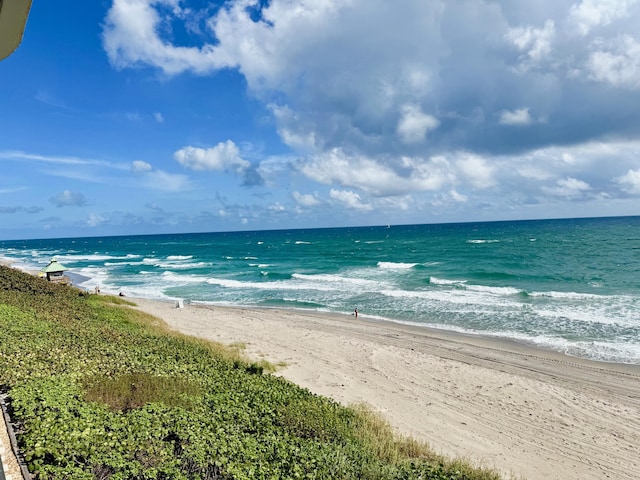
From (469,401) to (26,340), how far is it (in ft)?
46.3

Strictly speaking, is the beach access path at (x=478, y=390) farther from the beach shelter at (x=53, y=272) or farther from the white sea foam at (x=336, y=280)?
the white sea foam at (x=336, y=280)

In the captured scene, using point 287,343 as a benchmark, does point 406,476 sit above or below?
above

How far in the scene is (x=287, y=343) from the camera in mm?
22328

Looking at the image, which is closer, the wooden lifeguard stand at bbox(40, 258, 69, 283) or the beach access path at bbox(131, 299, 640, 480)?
the beach access path at bbox(131, 299, 640, 480)

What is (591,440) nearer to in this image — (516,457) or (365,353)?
(516,457)

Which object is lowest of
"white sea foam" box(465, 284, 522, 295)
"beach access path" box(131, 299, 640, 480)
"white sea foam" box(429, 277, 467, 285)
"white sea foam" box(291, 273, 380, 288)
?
"beach access path" box(131, 299, 640, 480)

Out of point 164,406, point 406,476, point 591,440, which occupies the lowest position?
point 591,440

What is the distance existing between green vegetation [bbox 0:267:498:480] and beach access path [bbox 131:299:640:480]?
10.2 feet

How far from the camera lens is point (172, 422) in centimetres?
810

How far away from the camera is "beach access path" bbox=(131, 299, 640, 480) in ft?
37.3

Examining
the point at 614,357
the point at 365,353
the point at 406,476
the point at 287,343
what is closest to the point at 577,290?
the point at 614,357

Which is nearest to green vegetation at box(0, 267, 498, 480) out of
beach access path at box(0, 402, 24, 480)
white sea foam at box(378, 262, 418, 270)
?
beach access path at box(0, 402, 24, 480)

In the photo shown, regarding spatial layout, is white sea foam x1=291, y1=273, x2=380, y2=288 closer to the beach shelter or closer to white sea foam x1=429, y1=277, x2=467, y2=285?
white sea foam x1=429, y1=277, x2=467, y2=285

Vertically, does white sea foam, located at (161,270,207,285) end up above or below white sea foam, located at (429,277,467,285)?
below
